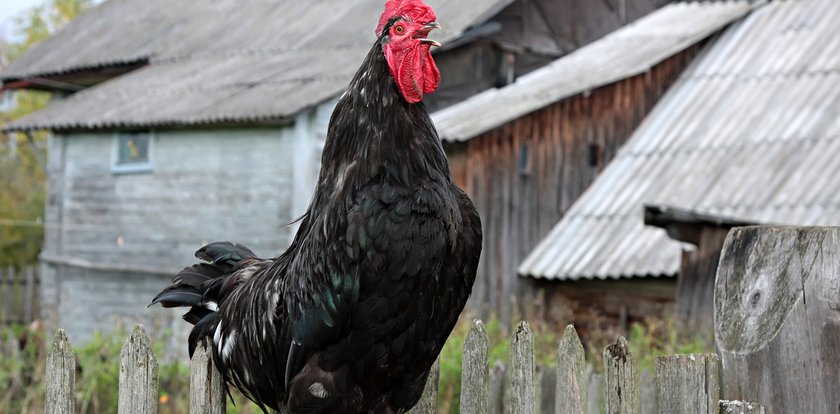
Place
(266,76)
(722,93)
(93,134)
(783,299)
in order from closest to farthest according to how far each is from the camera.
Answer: (783,299), (722,93), (266,76), (93,134)

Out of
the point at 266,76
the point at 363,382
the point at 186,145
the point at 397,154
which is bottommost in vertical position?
the point at 363,382

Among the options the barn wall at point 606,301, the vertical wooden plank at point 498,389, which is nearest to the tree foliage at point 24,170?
the barn wall at point 606,301

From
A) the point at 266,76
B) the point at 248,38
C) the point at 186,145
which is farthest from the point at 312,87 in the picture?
the point at 248,38

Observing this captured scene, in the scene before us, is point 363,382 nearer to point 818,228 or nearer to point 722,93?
point 818,228

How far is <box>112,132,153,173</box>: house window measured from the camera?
1883 cm

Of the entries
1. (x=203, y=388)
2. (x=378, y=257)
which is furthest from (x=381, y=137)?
(x=203, y=388)

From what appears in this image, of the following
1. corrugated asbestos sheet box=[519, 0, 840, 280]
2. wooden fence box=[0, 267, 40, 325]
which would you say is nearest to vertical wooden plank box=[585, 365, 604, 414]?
corrugated asbestos sheet box=[519, 0, 840, 280]

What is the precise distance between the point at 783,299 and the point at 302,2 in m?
19.4

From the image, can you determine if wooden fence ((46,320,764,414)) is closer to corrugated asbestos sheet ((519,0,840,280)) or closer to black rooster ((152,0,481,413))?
black rooster ((152,0,481,413))

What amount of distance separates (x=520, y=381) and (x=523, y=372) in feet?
0.10

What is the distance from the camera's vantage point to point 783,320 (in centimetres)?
320

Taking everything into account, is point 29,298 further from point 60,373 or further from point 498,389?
point 60,373

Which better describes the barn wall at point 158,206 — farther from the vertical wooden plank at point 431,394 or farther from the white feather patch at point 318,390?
the white feather patch at point 318,390

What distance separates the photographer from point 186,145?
59.5 ft
